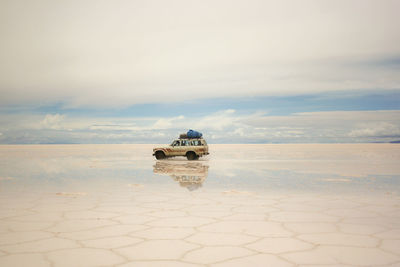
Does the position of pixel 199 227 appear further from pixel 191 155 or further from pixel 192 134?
pixel 192 134

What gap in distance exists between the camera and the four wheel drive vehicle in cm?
2325

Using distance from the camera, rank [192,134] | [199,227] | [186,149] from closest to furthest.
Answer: [199,227]
[186,149]
[192,134]

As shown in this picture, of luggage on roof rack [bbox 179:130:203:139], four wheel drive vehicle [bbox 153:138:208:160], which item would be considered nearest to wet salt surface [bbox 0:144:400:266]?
four wheel drive vehicle [bbox 153:138:208:160]

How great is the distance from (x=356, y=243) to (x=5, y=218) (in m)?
5.55

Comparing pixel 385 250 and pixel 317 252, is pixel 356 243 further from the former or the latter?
pixel 317 252

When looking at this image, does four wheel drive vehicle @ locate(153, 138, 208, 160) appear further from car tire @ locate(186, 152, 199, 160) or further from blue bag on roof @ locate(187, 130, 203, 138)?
blue bag on roof @ locate(187, 130, 203, 138)

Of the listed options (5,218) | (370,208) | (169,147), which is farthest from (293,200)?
(169,147)

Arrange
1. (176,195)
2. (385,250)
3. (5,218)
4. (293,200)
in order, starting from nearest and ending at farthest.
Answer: (385,250) < (5,218) < (293,200) < (176,195)

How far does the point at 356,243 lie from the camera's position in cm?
441

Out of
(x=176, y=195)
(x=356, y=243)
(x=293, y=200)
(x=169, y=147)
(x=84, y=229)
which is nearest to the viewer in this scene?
(x=356, y=243)

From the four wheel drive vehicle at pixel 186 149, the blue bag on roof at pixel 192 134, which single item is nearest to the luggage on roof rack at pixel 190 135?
the blue bag on roof at pixel 192 134

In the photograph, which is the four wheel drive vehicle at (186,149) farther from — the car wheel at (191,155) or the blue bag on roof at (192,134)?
the blue bag on roof at (192,134)

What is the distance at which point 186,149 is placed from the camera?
23.3 m

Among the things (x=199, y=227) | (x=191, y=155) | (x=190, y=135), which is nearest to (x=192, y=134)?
(x=190, y=135)
